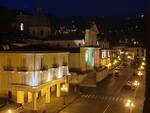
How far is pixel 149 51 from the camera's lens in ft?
→ 13.2

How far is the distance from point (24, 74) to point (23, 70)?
495 millimetres

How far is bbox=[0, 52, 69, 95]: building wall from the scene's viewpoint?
34906mm

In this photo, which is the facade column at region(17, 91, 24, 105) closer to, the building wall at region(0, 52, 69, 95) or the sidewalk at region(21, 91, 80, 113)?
the building wall at region(0, 52, 69, 95)

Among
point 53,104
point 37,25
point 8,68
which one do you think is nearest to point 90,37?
point 37,25

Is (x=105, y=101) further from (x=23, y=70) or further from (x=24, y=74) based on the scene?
(x=23, y=70)

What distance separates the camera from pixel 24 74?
34.9 metres

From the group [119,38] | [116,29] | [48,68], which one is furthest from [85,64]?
[119,38]

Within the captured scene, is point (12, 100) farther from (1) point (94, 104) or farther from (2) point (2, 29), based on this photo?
(2) point (2, 29)

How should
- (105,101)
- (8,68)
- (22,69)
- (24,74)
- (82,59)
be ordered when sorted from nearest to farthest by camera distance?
1. (22,69)
2. (24,74)
3. (8,68)
4. (105,101)
5. (82,59)

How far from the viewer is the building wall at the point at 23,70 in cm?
3491

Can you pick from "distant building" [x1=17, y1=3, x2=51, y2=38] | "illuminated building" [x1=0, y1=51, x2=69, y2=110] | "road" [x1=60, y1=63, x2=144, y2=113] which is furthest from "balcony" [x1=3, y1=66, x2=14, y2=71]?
"distant building" [x1=17, y1=3, x2=51, y2=38]

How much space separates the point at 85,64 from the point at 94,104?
27.4 metres

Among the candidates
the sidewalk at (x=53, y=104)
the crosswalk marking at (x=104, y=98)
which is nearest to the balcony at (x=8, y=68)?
the sidewalk at (x=53, y=104)

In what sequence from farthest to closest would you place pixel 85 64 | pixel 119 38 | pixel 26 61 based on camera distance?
1. pixel 119 38
2. pixel 85 64
3. pixel 26 61
